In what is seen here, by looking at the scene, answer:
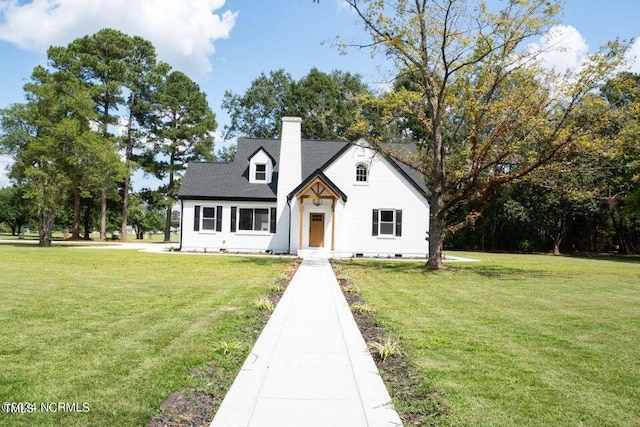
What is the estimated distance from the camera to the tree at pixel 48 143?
88.2ft

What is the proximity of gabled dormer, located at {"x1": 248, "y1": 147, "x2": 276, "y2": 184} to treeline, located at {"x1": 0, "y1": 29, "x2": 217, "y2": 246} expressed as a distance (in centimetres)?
895

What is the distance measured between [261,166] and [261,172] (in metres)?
0.36

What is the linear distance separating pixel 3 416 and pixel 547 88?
18.0 meters

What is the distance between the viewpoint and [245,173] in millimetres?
28531

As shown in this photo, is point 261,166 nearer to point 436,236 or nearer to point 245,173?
point 245,173

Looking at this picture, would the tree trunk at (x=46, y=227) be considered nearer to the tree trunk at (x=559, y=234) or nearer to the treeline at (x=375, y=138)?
the treeline at (x=375, y=138)

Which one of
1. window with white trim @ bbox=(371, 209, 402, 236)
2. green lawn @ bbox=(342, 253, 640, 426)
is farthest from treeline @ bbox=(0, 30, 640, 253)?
green lawn @ bbox=(342, 253, 640, 426)

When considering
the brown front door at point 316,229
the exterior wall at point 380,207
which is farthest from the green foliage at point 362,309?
the exterior wall at point 380,207

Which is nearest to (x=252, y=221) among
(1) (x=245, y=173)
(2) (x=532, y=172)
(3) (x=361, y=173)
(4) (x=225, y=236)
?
(4) (x=225, y=236)

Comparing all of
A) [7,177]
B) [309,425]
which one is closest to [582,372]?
[309,425]

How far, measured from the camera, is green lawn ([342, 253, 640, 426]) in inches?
167

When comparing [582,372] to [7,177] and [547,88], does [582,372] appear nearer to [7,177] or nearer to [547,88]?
[547,88]

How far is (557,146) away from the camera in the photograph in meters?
16.4

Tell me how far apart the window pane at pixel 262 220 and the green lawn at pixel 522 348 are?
14.4 m
